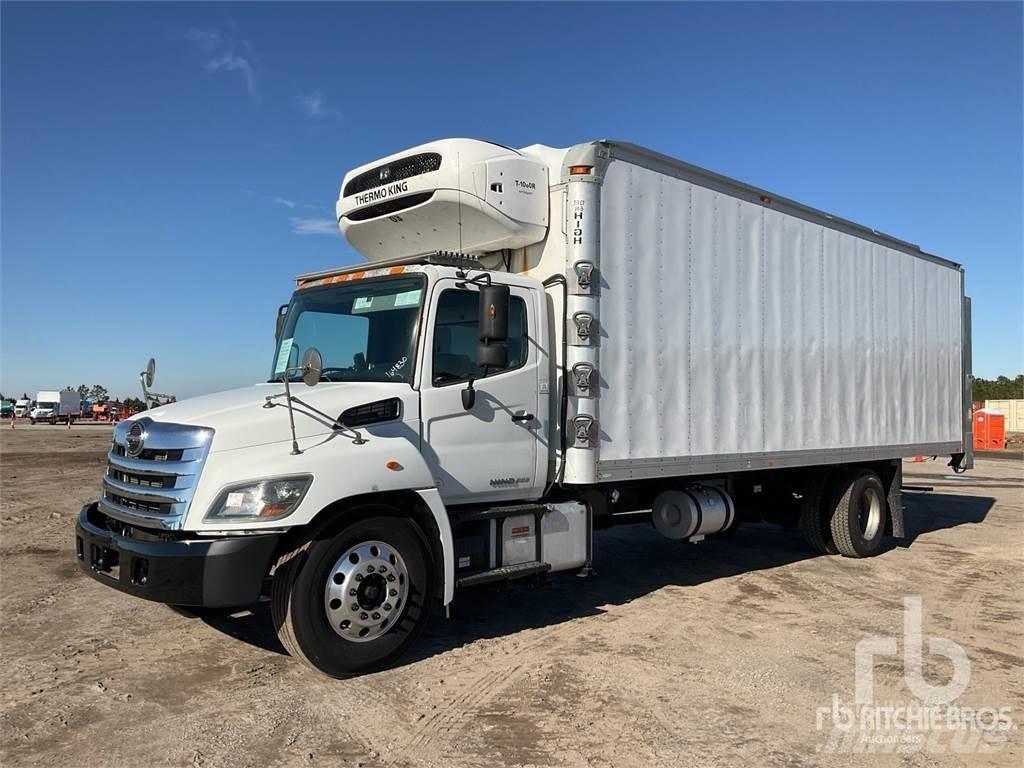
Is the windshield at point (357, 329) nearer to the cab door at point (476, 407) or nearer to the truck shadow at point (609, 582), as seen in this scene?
the cab door at point (476, 407)

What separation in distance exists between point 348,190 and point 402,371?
230 cm

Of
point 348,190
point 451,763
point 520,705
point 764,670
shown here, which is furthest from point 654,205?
point 451,763

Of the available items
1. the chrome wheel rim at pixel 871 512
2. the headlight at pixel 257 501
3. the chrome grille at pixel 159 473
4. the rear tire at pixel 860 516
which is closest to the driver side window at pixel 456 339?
the headlight at pixel 257 501

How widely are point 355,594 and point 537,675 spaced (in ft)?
4.29

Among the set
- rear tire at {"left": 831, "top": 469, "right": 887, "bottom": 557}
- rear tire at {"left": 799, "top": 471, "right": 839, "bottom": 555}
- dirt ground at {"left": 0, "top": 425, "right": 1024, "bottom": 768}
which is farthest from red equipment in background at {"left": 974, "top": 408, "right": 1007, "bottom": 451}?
rear tire at {"left": 799, "top": 471, "right": 839, "bottom": 555}

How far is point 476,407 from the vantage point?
227 inches

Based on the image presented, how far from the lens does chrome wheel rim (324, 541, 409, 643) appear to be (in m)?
4.91

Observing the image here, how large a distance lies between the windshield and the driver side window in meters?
0.18

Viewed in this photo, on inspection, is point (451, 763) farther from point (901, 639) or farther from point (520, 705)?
point (901, 639)

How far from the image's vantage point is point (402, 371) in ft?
17.9

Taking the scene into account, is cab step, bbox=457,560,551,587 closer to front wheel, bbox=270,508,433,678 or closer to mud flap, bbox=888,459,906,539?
front wheel, bbox=270,508,433,678

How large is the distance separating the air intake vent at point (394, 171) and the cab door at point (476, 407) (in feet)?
3.83

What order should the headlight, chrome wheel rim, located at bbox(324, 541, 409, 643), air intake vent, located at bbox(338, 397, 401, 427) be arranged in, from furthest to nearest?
air intake vent, located at bbox(338, 397, 401, 427)
chrome wheel rim, located at bbox(324, 541, 409, 643)
the headlight

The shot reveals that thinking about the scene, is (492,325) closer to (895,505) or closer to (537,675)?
(537,675)
